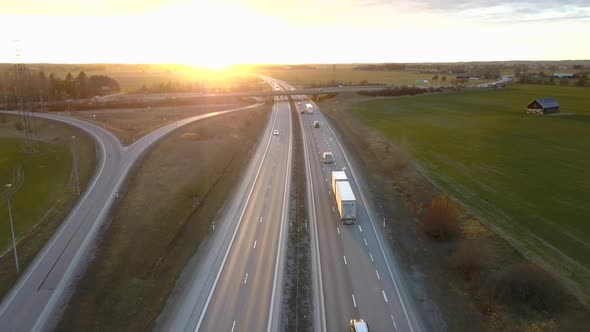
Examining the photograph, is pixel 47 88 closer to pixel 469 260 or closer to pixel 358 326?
pixel 469 260

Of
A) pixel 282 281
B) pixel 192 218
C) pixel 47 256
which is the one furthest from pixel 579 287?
pixel 47 256

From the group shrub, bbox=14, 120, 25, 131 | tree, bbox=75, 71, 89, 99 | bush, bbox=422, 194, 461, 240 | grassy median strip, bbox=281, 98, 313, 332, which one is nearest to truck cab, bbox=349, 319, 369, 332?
grassy median strip, bbox=281, 98, 313, 332

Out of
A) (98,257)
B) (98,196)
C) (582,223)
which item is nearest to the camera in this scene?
(98,257)

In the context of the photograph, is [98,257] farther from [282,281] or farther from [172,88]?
[172,88]

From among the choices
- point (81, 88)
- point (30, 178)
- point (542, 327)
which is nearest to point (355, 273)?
point (542, 327)

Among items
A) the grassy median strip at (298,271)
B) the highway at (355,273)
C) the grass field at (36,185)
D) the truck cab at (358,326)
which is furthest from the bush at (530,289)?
the grass field at (36,185)

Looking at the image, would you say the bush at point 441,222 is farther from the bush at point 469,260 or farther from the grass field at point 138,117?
the grass field at point 138,117

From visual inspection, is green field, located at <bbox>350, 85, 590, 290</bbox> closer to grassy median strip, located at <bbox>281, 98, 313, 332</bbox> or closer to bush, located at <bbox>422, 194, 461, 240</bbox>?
bush, located at <bbox>422, 194, 461, 240</bbox>
